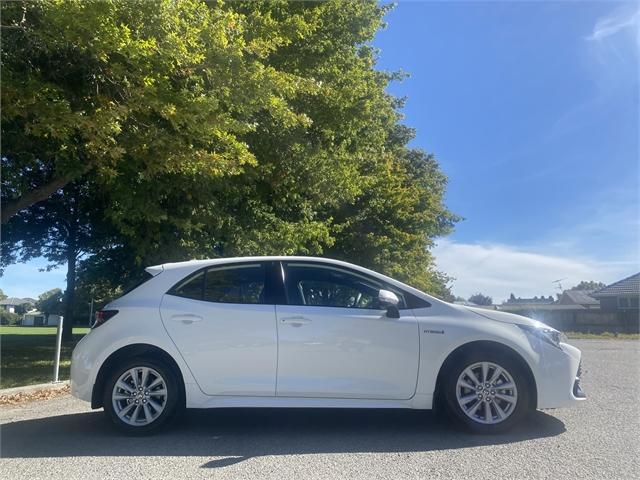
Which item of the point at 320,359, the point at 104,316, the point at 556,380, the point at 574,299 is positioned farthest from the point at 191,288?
the point at 574,299

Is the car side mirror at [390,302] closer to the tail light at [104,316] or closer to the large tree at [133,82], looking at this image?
the tail light at [104,316]

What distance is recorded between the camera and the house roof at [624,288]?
1577 inches

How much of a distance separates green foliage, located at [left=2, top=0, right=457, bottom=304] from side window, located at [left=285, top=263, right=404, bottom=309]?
2.97 m

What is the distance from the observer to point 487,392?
4969 millimetres

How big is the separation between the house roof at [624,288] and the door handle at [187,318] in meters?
42.3

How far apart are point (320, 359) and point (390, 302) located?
0.84 m

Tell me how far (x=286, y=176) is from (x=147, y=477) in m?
8.52

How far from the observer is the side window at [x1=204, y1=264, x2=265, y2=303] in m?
5.28

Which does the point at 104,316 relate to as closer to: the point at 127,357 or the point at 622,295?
the point at 127,357

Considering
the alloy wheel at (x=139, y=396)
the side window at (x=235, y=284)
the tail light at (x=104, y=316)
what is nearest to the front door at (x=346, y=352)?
the side window at (x=235, y=284)

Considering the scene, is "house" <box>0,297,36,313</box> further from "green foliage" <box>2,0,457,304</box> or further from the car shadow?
the car shadow

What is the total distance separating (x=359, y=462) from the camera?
421 cm

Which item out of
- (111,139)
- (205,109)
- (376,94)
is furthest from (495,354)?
(376,94)

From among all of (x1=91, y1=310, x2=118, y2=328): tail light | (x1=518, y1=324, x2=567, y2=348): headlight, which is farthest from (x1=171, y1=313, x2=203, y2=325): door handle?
(x1=518, y1=324, x2=567, y2=348): headlight
